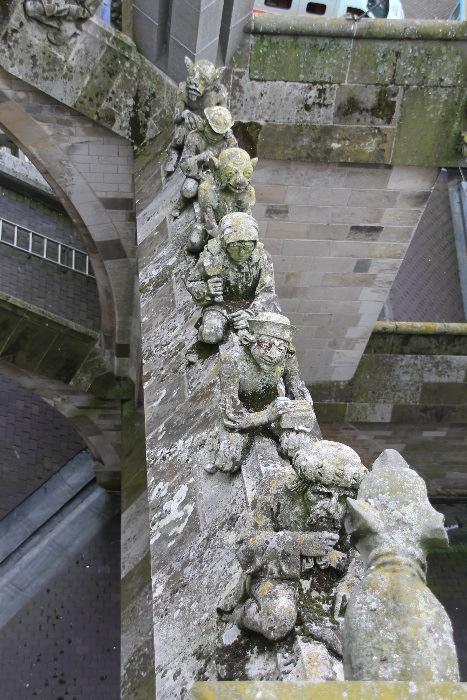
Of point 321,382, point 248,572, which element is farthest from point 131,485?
point 248,572

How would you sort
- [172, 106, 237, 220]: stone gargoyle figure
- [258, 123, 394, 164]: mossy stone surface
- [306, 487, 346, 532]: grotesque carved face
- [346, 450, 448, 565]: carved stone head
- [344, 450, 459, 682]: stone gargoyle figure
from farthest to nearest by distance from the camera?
[258, 123, 394, 164]: mossy stone surface → [172, 106, 237, 220]: stone gargoyle figure → [306, 487, 346, 532]: grotesque carved face → [346, 450, 448, 565]: carved stone head → [344, 450, 459, 682]: stone gargoyle figure

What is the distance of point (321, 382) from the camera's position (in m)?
12.2

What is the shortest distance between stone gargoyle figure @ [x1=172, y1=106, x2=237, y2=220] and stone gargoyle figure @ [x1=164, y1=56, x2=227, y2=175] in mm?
123

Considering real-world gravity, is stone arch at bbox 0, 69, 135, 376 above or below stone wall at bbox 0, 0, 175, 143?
below

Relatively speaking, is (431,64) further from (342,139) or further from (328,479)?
(328,479)

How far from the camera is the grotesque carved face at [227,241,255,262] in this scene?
18.7ft

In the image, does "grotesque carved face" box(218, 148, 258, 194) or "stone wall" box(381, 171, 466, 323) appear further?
"stone wall" box(381, 171, 466, 323)

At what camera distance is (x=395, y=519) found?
2768 mm

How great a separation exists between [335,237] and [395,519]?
8.01 metres

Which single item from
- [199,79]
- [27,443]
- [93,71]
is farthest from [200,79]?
[27,443]

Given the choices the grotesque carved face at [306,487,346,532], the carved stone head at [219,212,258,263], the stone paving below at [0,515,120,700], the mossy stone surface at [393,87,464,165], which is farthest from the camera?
the stone paving below at [0,515,120,700]

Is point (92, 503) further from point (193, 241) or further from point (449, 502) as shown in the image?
point (193, 241)

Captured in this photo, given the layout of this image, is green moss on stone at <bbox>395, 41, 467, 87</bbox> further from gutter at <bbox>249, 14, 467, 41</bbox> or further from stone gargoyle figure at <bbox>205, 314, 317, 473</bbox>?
stone gargoyle figure at <bbox>205, 314, 317, 473</bbox>

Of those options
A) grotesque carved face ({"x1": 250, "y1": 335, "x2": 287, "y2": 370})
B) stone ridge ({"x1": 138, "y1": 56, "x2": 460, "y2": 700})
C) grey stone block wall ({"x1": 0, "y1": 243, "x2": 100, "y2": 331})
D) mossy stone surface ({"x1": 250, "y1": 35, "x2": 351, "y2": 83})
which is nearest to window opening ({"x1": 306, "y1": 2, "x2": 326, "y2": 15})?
grey stone block wall ({"x1": 0, "y1": 243, "x2": 100, "y2": 331})
